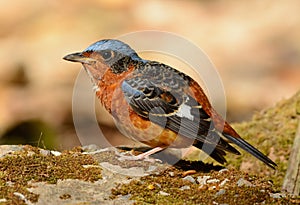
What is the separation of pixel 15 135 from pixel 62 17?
4.17 meters

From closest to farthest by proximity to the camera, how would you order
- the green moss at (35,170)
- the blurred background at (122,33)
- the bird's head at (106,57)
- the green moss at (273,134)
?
the green moss at (35,170)
the bird's head at (106,57)
the green moss at (273,134)
the blurred background at (122,33)

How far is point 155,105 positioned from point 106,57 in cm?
71

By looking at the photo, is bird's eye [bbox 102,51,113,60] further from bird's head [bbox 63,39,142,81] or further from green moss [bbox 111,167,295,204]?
green moss [bbox 111,167,295,204]

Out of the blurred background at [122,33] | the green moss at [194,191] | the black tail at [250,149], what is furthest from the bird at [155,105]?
the blurred background at [122,33]

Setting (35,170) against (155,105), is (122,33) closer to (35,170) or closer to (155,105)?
(155,105)

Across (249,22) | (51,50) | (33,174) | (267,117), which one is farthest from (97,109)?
(33,174)

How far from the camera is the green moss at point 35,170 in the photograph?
471 centimetres

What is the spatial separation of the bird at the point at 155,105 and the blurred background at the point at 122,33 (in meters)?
4.14

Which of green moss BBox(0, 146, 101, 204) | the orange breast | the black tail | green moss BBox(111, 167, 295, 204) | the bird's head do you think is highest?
the bird's head

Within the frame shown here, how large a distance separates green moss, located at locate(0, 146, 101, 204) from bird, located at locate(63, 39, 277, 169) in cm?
61

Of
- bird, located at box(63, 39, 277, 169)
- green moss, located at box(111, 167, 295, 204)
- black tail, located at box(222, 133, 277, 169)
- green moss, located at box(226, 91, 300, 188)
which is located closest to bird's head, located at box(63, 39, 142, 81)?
bird, located at box(63, 39, 277, 169)

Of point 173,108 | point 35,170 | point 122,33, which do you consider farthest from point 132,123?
point 122,33

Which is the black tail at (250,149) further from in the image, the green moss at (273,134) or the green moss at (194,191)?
the green moss at (273,134)

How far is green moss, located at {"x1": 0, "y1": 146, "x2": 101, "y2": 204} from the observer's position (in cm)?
471
